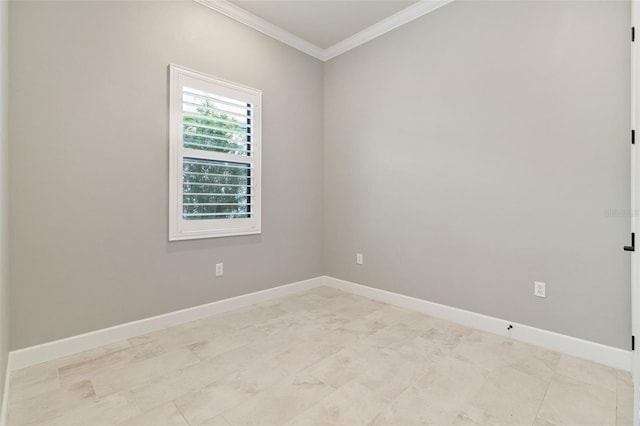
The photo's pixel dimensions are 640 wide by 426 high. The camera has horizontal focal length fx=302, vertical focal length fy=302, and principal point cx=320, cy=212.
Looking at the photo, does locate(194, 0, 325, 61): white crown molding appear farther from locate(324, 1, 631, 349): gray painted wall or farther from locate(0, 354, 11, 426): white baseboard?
locate(0, 354, 11, 426): white baseboard

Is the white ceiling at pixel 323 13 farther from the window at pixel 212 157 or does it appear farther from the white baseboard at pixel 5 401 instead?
the white baseboard at pixel 5 401

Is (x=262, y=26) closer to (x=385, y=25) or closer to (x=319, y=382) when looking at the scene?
(x=385, y=25)

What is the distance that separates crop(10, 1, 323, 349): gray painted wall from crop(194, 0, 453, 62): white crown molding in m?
0.10

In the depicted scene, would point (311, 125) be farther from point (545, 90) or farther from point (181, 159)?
point (545, 90)

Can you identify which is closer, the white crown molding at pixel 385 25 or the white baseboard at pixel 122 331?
the white baseboard at pixel 122 331

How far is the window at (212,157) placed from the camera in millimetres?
2656

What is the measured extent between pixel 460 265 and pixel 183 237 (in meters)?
2.52

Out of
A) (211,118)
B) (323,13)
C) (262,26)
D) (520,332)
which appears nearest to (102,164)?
(211,118)

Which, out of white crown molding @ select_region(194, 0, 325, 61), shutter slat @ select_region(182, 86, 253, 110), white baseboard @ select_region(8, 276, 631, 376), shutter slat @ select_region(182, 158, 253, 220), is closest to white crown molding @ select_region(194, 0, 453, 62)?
white crown molding @ select_region(194, 0, 325, 61)

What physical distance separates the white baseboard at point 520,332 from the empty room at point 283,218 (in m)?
0.01

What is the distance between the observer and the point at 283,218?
3.56 metres

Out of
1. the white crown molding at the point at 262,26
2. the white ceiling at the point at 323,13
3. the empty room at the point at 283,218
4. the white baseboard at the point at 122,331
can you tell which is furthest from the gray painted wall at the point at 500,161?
the white baseboard at the point at 122,331

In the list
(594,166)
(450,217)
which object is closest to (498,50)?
(594,166)

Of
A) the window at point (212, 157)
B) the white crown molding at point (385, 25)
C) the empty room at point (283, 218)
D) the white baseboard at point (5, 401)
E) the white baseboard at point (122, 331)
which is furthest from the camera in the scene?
the white crown molding at point (385, 25)
